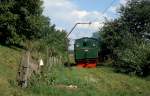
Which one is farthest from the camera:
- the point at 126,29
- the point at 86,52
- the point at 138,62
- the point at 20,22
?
the point at 126,29

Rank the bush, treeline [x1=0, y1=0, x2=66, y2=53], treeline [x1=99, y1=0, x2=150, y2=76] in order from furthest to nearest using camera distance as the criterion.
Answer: treeline [x1=99, y1=0, x2=150, y2=76] → treeline [x1=0, y1=0, x2=66, y2=53] → the bush

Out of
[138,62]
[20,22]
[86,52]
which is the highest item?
[20,22]

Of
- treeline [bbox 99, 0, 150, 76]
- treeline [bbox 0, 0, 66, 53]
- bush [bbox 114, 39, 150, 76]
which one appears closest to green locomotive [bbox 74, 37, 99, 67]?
bush [bbox 114, 39, 150, 76]

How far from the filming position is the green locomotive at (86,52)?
→ 121 ft

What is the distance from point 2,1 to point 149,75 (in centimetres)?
1570

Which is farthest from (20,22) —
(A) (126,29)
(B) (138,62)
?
(A) (126,29)

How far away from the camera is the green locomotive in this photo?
36.9 metres

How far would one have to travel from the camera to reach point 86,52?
1462 inches

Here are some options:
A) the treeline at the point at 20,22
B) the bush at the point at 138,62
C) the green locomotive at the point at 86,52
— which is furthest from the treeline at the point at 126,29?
the treeline at the point at 20,22

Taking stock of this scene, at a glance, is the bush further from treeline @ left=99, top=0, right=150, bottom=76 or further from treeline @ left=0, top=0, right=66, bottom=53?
treeline @ left=0, top=0, right=66, bottom=53

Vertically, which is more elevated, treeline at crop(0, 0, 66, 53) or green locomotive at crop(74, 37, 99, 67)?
treeline at crop(0, 0, 66, 53)

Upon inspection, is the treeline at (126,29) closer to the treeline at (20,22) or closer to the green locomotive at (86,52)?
the green locomotive at (86,52)

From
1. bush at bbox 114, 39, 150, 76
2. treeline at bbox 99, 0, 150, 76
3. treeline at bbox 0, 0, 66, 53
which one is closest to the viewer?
bush at bbox 114, 39, 150, 76

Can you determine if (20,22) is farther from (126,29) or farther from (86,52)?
(126,29)
